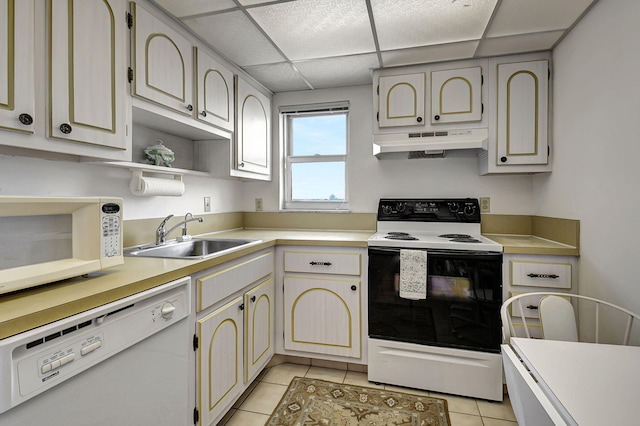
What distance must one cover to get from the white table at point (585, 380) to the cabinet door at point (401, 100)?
173 cm

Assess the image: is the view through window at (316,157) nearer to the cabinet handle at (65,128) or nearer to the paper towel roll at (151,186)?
the paper towel roll at (151,186)

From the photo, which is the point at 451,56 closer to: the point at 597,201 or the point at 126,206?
the point at 597,201

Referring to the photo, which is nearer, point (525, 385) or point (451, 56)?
point (525, 385)

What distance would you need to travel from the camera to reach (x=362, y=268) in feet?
7.10

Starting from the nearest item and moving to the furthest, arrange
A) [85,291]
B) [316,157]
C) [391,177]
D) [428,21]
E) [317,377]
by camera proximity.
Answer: [85,291] → [428,21] → [317,377] → [391,177] → [316,157]

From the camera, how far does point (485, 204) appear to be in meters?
2.51

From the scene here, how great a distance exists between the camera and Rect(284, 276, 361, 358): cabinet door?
7.17 feet

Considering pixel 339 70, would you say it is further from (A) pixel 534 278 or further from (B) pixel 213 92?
(A) pixel 534 278

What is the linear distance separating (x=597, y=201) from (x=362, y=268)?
52.9 inches

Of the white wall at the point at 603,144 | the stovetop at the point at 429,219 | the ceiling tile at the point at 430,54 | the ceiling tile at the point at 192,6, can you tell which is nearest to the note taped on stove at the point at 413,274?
the stovetop at the point at 429,219

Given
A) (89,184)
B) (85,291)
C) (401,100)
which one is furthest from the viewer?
(401,100)

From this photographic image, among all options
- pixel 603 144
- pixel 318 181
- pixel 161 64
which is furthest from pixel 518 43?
pixel 161 64

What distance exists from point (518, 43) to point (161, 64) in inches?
84.3

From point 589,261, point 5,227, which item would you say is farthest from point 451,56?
A: point 5,227
